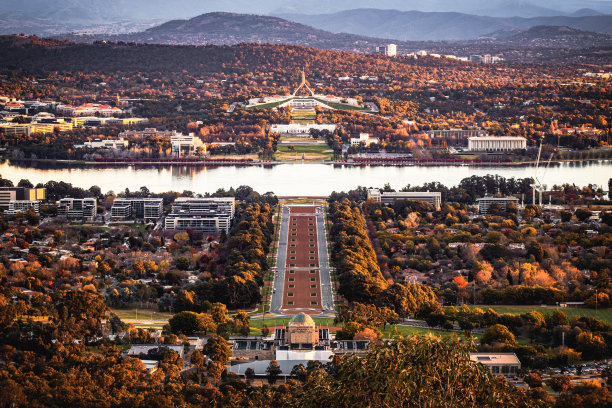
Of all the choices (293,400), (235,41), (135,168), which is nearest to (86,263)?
(293,400)

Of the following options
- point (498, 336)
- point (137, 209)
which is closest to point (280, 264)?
point (137, 209)

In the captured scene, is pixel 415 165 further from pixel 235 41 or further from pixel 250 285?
pixel 235 41

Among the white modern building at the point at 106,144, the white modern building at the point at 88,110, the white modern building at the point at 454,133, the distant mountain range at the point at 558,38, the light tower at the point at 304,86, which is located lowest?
the white modern building at the point at 106,144

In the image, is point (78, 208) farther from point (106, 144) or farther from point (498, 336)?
point (498, 336)

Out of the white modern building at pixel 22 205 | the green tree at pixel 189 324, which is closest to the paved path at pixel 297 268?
the green tree at pixel 189 324

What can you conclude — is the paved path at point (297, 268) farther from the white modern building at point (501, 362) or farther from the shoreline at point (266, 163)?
the shoreline at point (266, 163)

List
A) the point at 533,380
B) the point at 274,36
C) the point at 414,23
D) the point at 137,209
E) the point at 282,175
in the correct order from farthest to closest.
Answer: the point at 414,23 → the point at 274,36 → the point at 282,175 → the point at 137,209 → the point at 533,380

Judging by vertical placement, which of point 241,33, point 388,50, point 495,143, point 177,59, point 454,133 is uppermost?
point 241,33
